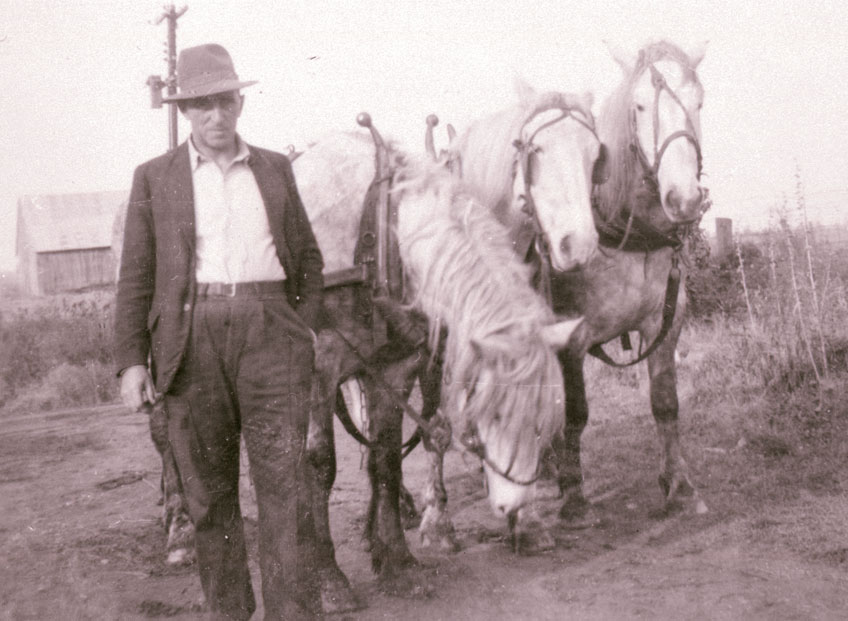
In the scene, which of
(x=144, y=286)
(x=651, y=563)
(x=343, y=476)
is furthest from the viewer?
(x=343, y=476)

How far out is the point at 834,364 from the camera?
650 cm

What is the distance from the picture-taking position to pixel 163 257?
2863mm

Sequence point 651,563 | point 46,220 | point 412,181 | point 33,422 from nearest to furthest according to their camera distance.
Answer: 1. point 412,181
2. point 651,563
3. point 33,422
4. point 46,220

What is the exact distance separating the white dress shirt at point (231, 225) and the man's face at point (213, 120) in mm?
48

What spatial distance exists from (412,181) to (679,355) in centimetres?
557

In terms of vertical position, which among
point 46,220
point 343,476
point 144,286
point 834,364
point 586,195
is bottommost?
point 343,476

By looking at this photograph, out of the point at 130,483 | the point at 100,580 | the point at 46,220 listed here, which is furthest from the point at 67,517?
the point at 46,220

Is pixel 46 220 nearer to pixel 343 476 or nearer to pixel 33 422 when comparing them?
pixel 33 422

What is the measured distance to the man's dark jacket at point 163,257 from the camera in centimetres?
282

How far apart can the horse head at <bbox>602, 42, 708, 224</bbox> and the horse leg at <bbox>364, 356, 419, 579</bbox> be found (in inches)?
66.9

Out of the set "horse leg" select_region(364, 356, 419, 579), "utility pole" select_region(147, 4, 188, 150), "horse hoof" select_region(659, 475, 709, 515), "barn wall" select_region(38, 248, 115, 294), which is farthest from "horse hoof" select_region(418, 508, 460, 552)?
"barn wall" select_region(38, 248, 115, 294)

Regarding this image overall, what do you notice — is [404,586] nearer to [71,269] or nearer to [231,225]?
[231,225]

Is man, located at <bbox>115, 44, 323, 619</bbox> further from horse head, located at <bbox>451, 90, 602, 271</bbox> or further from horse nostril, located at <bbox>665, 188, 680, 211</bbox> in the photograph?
horse nostril, located at <bbox>665, 188, 680, 211</bbox>

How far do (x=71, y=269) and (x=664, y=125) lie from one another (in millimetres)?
28436
